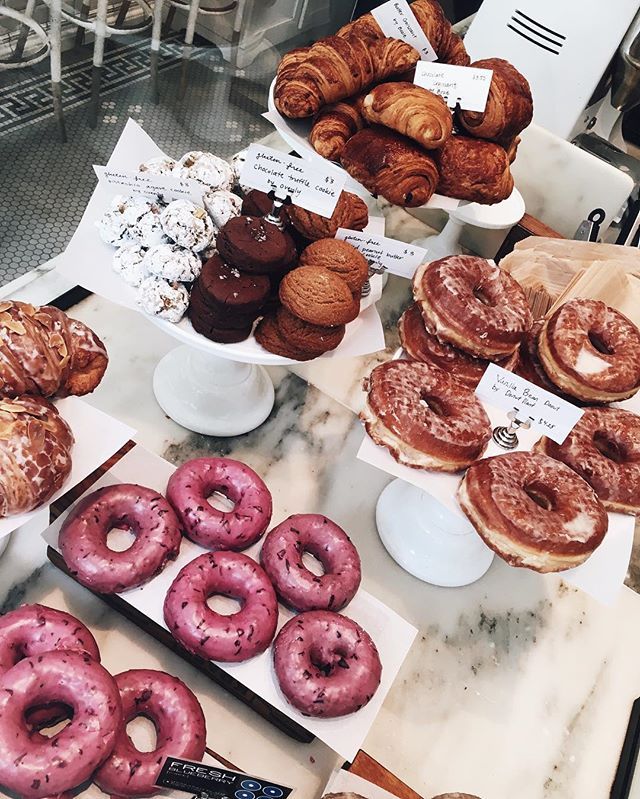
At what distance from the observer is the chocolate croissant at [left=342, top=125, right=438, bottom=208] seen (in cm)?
149

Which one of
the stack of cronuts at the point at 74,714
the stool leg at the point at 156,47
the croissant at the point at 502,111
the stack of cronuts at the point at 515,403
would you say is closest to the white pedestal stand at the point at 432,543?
the stack of cronuts at the point at 515,403

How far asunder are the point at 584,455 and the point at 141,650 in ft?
2.70

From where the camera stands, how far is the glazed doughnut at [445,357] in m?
1.31

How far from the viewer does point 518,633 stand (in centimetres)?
143

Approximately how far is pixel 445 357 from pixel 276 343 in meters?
0.32

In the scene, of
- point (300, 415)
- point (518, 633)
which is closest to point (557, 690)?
point (518, 633)

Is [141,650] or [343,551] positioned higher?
[343,551]

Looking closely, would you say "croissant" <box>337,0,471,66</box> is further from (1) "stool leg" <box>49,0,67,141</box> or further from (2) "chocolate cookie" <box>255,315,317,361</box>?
(2) "chocolate cookie" <box>255,315,317,361</box>

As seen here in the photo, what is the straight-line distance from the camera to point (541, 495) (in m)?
1.17

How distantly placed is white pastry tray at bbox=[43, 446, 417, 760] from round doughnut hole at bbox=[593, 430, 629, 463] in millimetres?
475

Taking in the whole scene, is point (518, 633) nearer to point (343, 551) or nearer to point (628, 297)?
point (343, 551)

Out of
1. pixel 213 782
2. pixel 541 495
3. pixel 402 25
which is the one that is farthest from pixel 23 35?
pixel 213 782

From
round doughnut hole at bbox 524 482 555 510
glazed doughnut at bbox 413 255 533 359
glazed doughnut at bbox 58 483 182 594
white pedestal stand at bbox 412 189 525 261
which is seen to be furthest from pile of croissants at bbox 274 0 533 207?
glazed doughnut at bbox 58 483 182 594

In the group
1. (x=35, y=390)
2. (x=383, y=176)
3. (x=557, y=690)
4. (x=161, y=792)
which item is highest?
(x=383, y=176)
